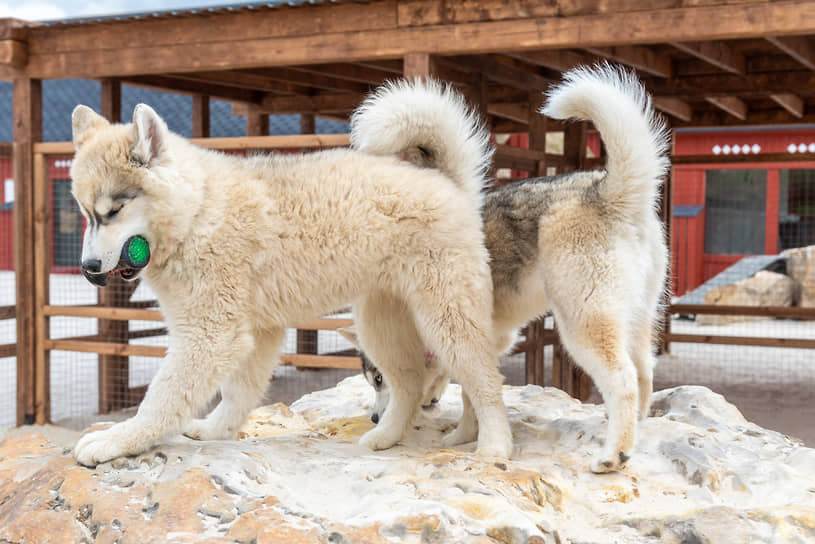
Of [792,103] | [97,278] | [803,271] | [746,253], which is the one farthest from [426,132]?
[746,253]

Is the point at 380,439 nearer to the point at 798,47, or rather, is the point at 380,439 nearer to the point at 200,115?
the point at 798,47

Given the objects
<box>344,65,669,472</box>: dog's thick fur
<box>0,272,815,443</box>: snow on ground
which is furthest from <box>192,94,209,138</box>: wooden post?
<box>344,65,669,472</box>: dog's thick fur

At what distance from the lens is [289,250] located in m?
3.29

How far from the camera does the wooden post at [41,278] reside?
702 cm

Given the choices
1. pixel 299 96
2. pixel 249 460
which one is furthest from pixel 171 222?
pixel 299 96

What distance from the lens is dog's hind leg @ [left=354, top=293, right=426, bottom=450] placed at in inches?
143

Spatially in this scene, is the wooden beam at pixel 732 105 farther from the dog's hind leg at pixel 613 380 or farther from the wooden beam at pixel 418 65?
the dog's hind leg at pixel 613 380

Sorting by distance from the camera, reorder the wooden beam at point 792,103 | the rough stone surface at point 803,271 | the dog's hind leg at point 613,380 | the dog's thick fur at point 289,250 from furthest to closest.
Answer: the rough stone surface at point 803,271 < the wooden beam at point 792,103 < the dog's hind leg at point 613,380 < the dog's thick fur at point 289,250

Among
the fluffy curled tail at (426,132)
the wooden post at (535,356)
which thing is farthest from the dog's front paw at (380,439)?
the wooden post at (535,356)

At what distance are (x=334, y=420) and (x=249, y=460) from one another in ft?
4.50

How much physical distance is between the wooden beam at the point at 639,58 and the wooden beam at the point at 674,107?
592 mm

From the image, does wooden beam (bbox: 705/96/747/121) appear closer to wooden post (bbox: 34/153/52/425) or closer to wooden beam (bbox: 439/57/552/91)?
wooden beam (bbox: 439/57/552/91)

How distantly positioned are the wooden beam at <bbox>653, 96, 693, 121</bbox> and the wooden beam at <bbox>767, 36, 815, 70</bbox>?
5.18 ft

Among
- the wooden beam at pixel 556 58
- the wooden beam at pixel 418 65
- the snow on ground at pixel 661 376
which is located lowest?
the snow on ground at pixel 661 376
